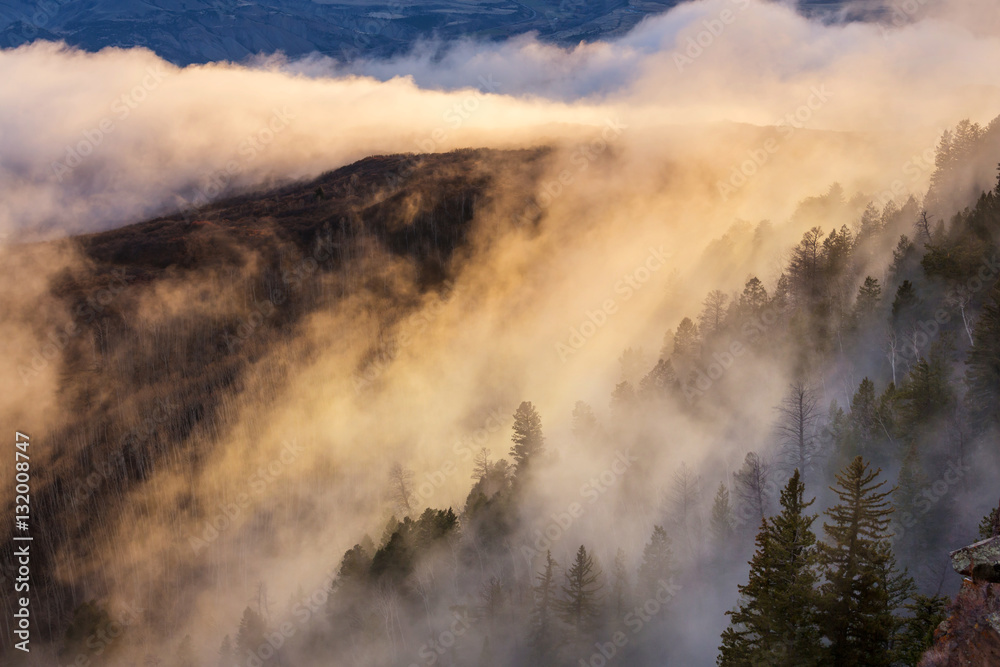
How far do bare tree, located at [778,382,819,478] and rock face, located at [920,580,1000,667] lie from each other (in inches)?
1896

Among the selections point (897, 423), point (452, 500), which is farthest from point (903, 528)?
point (452, 500)

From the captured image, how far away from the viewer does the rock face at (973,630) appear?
21234 mm

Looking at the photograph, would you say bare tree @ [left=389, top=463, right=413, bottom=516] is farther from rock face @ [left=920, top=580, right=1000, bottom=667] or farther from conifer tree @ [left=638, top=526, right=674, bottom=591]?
rock face @ [left=920, top=580, right=1000, bottom=667]

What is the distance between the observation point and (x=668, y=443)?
294 feet

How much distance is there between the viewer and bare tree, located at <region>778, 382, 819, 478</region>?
71125mm

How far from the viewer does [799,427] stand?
7212cm

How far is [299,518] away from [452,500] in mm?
50711

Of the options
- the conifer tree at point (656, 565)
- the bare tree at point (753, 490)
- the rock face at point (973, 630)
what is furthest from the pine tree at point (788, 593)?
the conifer tree at point (656, 565)

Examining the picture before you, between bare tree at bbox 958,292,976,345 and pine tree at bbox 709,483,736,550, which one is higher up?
bare tree at bbox 958,292,976,345

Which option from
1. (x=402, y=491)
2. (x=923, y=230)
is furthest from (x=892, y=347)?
(x=402, y=491)

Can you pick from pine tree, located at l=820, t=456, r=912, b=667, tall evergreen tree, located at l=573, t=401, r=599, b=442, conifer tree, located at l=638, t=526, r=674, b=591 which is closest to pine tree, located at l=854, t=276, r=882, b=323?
conifer tree, located at l=638, t=526, r=674, b=591

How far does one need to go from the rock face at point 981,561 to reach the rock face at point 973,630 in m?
0.27

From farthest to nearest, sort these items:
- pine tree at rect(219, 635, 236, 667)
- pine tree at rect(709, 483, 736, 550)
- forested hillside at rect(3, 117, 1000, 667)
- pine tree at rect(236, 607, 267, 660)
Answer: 1. pine tree at rect(219, 635, 236, 667)
2. pine tree at rect(236, 607, 267, 660)
3. pine tree at rect(709, 483, 736, 550)
4. forested hillside at rect(3, 117, 1000, 667)

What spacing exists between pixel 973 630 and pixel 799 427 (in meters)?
53.2
